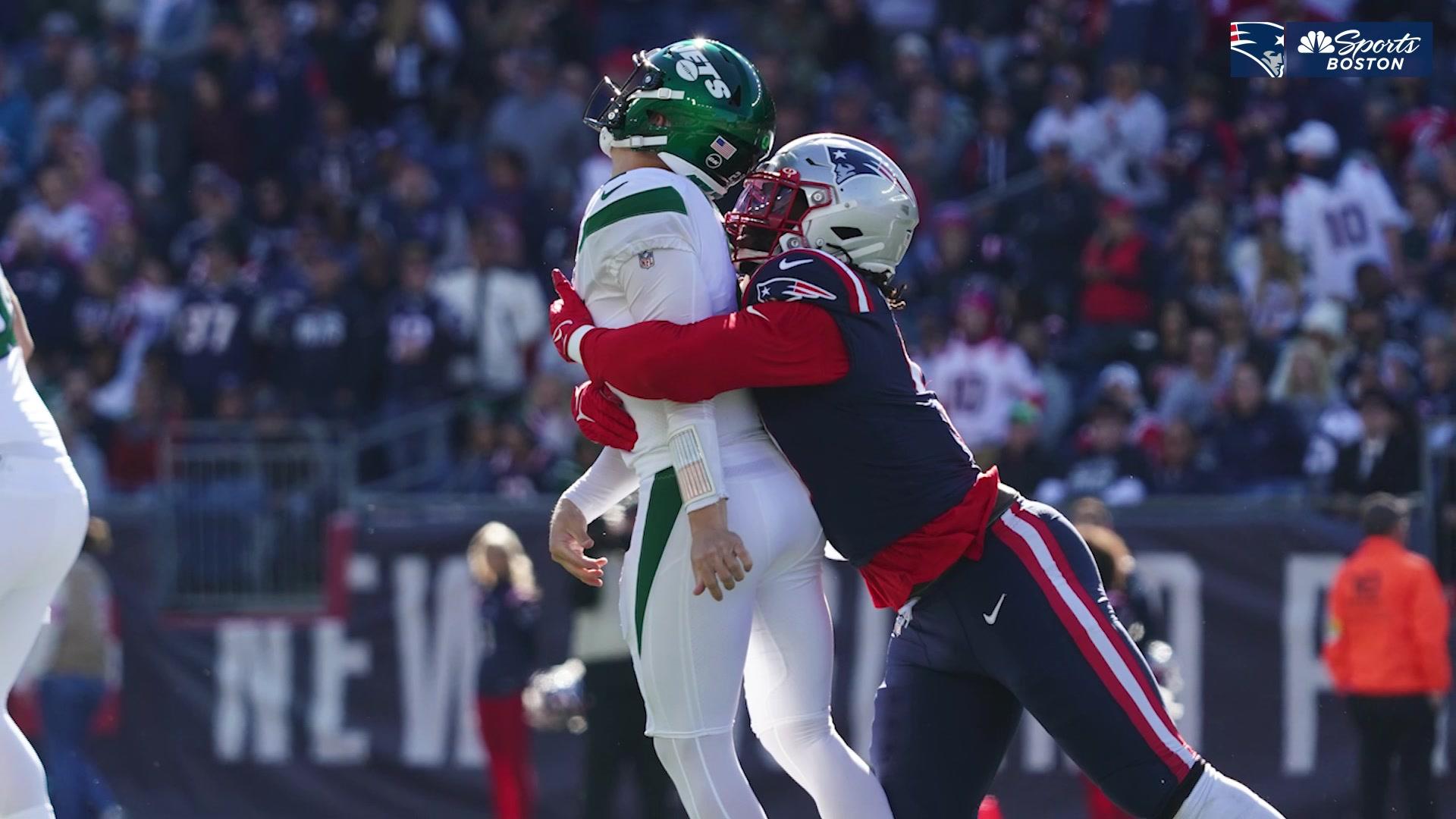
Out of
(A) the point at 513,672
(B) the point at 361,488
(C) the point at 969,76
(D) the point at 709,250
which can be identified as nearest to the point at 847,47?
(C) the point at 969,76

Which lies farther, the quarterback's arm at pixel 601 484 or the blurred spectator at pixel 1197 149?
the blurred spectator at pixel 1197 149

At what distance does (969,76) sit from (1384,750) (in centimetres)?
600

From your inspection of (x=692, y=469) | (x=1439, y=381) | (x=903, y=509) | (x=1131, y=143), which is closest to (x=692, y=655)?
(x=692, y=469)

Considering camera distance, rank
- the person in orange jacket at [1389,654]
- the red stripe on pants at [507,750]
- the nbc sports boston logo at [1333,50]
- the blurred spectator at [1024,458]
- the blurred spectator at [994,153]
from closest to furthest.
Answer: the nbc sports boston logo at [1333,50]
the person in orange jacket at [1389,654]
the red stripe on pants at [507,750]
the blurred spectator at [1024,458]
the blurred spectator at [994,153]

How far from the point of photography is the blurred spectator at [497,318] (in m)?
12.6

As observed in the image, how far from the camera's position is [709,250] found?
4.48m

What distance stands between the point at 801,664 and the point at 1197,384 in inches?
283

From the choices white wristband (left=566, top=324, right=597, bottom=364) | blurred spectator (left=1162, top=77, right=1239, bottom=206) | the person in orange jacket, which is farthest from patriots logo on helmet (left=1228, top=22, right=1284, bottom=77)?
blurred spectator (left=1162, top=77, right=1239, bottom=206)

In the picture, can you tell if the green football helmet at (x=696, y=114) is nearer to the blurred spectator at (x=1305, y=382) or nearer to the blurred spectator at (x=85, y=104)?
the blurred spectator at (x=1305, y=382)

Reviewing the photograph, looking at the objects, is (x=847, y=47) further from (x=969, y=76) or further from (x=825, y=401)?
(x=825, y=401)

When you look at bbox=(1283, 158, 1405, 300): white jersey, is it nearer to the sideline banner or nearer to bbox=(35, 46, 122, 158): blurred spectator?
the sideline banner

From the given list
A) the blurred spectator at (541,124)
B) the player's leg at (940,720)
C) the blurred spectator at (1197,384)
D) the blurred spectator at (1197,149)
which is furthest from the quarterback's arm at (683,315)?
the blurred spectator at (541,124)

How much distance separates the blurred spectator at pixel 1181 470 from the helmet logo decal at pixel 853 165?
632cm

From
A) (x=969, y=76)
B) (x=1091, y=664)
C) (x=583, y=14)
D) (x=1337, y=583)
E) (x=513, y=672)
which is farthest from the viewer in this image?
(x=583, y=14)
